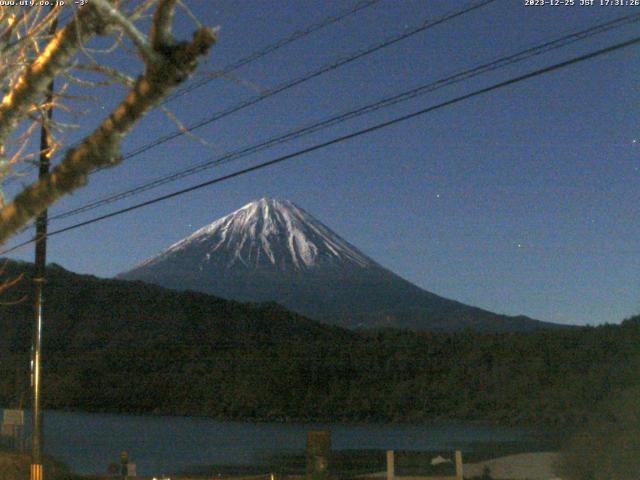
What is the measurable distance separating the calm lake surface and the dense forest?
255 centimetres

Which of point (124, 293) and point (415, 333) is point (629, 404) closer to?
point (415, 333)

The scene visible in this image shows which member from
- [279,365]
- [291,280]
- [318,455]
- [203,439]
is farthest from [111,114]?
[291,280]

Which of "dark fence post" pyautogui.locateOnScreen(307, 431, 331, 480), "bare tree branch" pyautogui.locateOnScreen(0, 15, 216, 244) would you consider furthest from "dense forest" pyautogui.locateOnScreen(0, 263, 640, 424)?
"bare tree branch" pyautogui.locateOnScreen(0, 15, 216, 244)

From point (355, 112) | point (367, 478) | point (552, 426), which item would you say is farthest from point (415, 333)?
point (355, 112)

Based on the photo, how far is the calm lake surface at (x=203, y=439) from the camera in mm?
29984

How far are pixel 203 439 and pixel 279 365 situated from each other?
1790 cm

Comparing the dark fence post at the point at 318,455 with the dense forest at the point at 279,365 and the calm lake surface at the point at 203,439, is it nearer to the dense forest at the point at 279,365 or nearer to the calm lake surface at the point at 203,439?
the calm lake surface at the point at 203,439

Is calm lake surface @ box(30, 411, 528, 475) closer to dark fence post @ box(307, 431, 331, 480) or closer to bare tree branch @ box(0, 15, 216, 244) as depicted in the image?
dark fence post @ box(307, 431, 331, 480)

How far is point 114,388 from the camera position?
2105 inches

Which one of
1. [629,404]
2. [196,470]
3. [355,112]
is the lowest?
[196,470]

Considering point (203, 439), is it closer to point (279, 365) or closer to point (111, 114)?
point (279, 365)

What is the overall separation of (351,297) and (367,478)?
12312 centimetres

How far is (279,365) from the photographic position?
180 ft

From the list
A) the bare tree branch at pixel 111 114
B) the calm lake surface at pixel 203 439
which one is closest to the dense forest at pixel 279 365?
the calm lake surface at pixel 203 439
